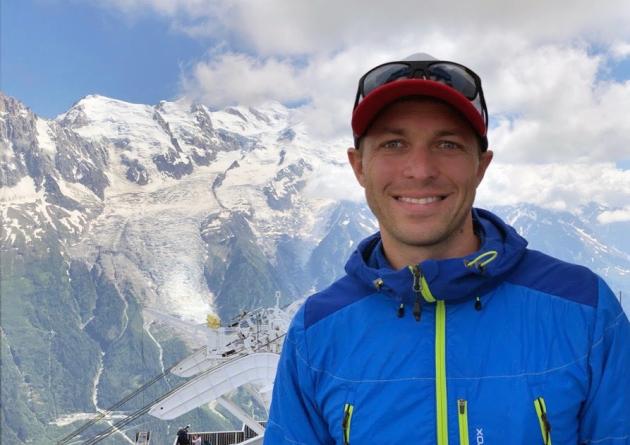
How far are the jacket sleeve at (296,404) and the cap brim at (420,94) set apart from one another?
1260 mm

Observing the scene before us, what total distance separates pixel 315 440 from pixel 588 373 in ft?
4.71

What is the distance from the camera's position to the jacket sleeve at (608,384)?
2.63m

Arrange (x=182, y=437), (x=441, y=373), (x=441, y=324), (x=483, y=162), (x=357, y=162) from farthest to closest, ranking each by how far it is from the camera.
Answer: (x=182, y=437) < (x=357, y=162) < (x=483, y=162) < (x=441, y=324) < (x=441, y=373)

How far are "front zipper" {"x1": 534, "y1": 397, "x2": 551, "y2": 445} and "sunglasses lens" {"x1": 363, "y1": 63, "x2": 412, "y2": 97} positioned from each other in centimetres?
179

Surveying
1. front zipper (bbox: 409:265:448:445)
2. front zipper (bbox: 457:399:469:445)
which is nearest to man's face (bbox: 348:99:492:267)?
front zipper (bbox: 409:265:448:445)

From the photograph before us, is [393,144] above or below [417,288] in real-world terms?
above

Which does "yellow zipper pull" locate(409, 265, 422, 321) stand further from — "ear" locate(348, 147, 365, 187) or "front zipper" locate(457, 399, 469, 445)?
"ear" locate(348, 147, 365, 187)

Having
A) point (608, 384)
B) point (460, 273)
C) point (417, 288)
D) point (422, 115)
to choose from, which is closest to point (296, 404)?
point (417, 288)

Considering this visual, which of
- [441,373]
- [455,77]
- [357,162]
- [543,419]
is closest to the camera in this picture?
[543,419]

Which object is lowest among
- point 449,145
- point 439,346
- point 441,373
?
point 441,373

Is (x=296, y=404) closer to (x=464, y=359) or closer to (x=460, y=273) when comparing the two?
(x=464, y=359)

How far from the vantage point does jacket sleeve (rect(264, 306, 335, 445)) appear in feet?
9.95

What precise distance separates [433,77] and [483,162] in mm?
568

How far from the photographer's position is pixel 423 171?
287 cm
